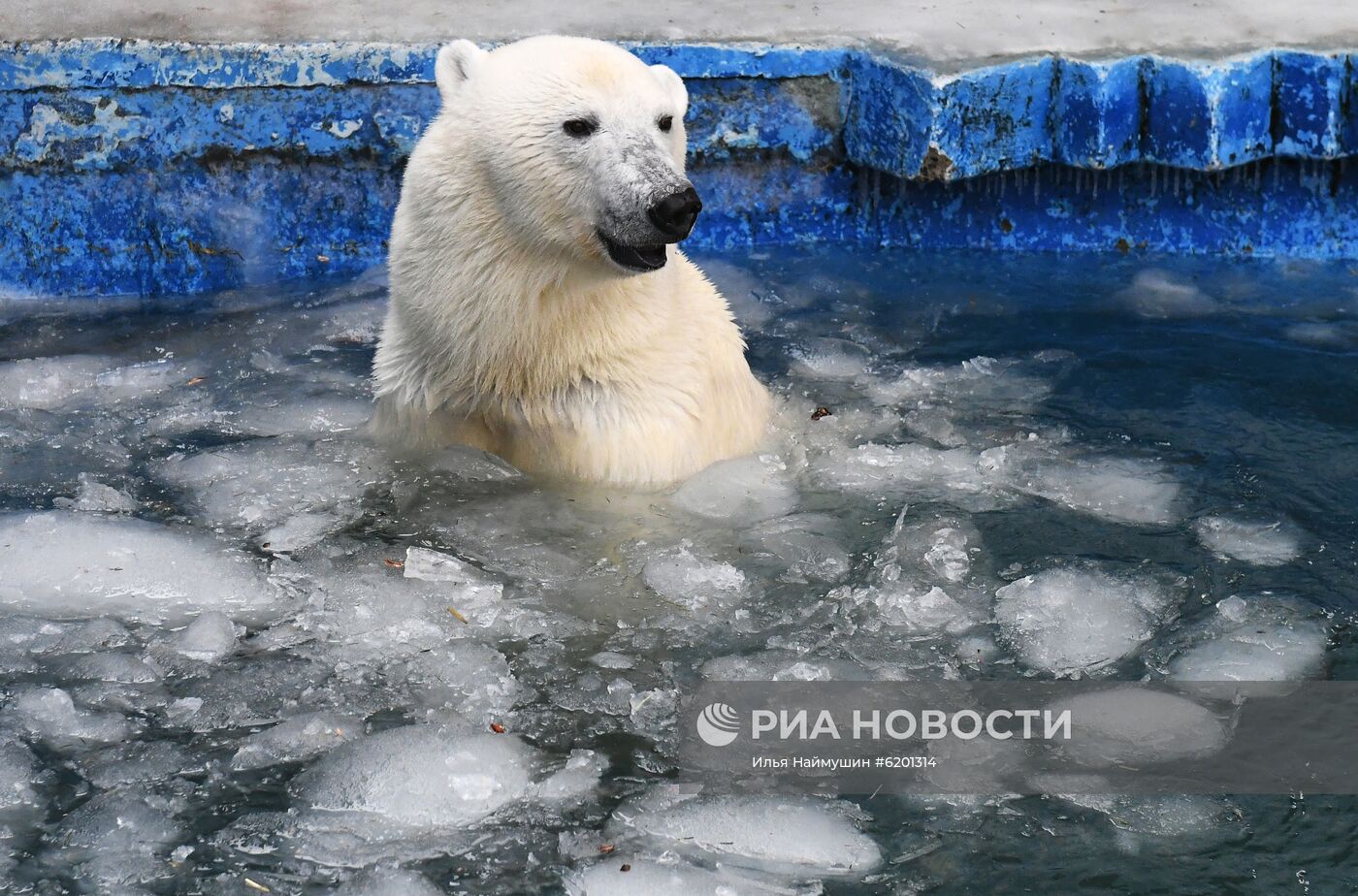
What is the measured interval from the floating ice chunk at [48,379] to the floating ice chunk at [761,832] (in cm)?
232

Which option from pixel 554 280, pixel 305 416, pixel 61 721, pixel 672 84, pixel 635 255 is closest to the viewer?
pixel 61 721

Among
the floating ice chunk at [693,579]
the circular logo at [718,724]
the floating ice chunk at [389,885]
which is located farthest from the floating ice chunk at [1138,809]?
the floating ice chunk at [389,885]

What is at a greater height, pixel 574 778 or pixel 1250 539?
pixel 1250 539

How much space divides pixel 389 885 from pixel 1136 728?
122 cm

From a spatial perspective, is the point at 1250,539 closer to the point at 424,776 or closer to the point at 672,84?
the point at 672,84

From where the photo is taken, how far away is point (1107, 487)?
11.4ft

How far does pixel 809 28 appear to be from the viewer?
5.00m

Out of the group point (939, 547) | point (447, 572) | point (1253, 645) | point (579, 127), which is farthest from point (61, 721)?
point (1253, 645)

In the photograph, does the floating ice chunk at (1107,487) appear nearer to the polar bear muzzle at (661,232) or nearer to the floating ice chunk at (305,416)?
the polar bear muzzle at (661,232)

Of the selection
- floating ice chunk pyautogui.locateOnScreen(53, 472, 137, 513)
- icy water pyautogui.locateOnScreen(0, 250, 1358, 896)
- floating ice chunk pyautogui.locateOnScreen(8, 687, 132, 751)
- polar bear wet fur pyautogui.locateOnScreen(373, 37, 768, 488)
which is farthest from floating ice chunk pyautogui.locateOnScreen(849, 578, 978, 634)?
floating ice chunk pyautogui.locateOnScreen(53, 472, 137, 513)

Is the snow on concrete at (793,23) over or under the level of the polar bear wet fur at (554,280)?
over

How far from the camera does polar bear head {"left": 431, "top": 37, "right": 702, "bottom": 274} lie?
2912mm

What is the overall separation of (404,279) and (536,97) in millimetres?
467

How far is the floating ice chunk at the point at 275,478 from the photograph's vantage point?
335cm
